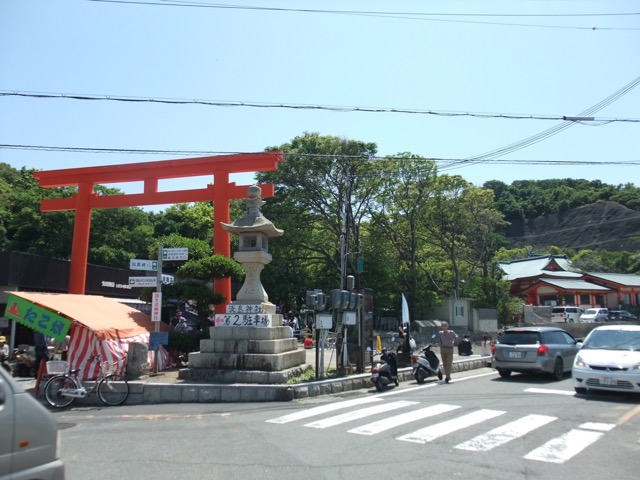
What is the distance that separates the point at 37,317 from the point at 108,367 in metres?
2.18

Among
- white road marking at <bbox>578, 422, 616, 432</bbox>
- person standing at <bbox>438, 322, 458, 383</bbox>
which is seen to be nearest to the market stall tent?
person standing at <bbox>438, 322, 458, 383</bbox>

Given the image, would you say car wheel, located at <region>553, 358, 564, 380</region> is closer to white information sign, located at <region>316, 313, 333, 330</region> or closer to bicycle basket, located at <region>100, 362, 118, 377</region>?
white information sign, located at <region>316, 313, 333, 330</region>

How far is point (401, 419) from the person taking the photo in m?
9.02

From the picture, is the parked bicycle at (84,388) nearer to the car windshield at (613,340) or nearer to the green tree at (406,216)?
the car windshield at (613,340)

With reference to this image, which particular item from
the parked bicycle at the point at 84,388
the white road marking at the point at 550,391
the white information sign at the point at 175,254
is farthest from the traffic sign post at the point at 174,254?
the white road marking at the point at 550,391

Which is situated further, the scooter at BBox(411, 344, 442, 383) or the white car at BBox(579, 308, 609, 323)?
the white car at BBox(579, 308, 609, 323)

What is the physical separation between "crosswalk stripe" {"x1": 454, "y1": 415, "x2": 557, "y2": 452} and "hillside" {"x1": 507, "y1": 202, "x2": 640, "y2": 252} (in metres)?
98.4

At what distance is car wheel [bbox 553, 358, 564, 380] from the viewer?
14.1 metres

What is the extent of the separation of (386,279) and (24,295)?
71.1 ft

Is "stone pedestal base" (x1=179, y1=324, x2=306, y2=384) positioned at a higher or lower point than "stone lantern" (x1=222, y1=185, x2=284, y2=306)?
lower

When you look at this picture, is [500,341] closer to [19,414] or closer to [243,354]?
[243,354]

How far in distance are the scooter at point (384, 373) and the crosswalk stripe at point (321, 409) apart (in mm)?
1331

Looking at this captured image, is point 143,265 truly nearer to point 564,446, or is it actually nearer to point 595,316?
point 564,446

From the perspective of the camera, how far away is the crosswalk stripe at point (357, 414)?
8852 mm
